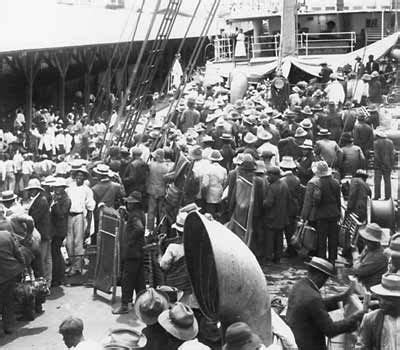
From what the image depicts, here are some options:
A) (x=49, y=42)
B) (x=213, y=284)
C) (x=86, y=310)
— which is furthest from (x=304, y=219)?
(x=49, y=42)

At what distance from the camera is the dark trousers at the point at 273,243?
1066 centimetres

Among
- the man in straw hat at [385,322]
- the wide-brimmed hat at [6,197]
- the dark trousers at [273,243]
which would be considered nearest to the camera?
the man in straw hat at [385,322]

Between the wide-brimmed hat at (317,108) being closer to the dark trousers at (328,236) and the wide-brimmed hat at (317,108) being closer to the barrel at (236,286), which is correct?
the dark trousers at (328,236)

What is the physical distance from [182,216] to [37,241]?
1.99 metres

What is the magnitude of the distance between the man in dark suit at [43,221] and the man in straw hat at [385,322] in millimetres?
5323

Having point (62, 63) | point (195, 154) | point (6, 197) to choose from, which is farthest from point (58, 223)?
point (62, 63)

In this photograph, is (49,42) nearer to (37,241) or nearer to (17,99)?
(17,99)

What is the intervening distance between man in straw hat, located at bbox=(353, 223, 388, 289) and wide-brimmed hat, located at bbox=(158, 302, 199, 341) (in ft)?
6.24

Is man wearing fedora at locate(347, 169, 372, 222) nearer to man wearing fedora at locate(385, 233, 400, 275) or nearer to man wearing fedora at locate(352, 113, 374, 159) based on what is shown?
man wearing fedora at locate(385, 233, 400, 275)

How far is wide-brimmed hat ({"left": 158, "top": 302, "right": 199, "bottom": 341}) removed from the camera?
593 centimetres

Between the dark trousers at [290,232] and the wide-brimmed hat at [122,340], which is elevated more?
the wide-brimmed hat at [122,340]

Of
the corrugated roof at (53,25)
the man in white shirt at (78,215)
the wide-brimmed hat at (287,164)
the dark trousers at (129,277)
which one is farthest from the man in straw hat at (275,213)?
the corrugated roof at (53,25)

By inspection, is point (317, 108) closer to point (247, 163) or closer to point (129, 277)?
point (247, 163)

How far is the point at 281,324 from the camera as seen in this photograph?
5.83m
